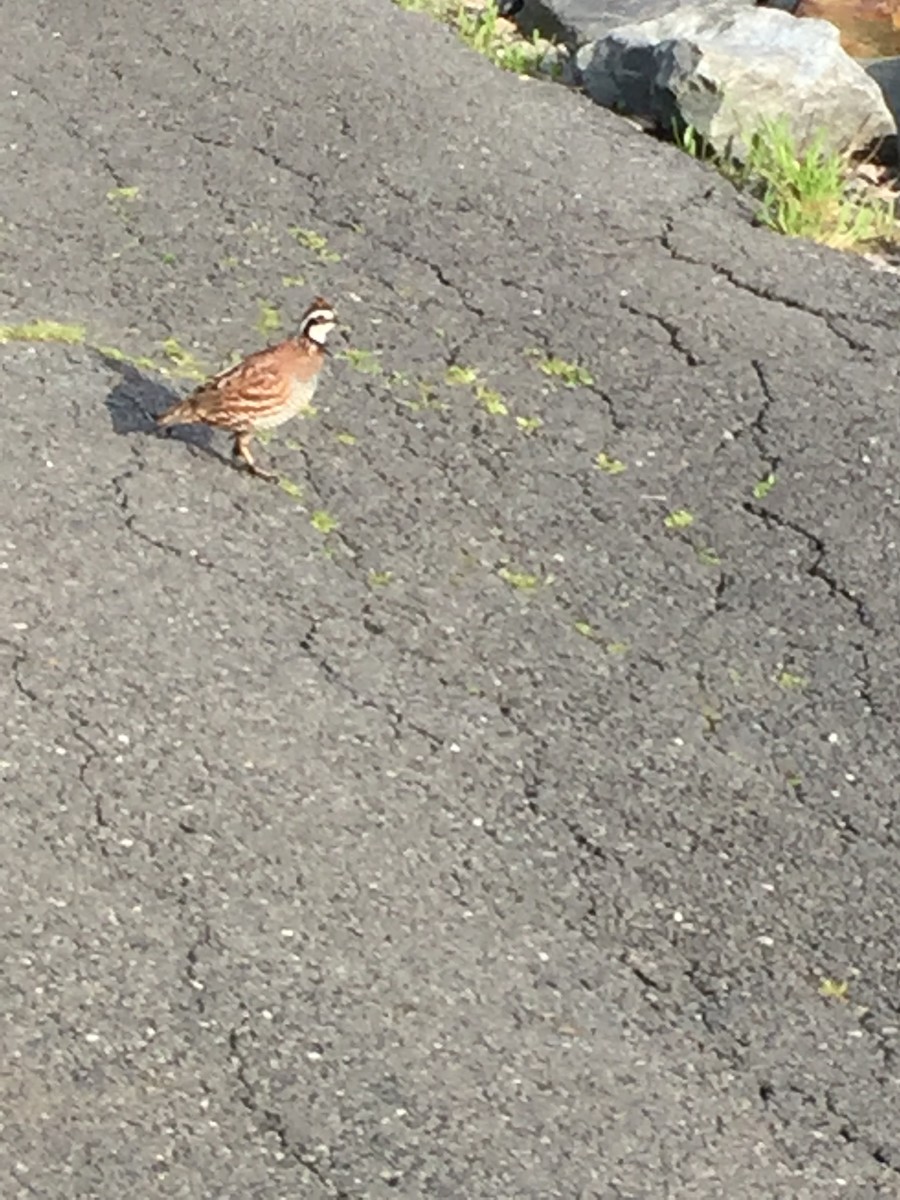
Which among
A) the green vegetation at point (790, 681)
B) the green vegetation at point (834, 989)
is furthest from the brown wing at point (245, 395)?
the green vegetation at point (834, 989)

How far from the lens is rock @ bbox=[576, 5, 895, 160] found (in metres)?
10.0

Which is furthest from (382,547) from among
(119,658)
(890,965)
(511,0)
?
(511,0)

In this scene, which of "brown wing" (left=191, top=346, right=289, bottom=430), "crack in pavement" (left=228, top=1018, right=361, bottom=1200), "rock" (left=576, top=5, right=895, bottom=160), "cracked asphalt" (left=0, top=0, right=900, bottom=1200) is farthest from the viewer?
"rock" (left=576, top=5, right=895, bottom=160)

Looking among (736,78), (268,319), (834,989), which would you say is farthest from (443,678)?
(736,78)

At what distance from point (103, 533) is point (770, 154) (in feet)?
14.0

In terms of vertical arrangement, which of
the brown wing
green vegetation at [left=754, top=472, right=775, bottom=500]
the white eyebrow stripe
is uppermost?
green vegetation at [left=754, top=472, right=775, bottom=500]

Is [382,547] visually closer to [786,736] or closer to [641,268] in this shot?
[786,736]

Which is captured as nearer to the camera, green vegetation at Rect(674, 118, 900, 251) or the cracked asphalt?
the cracked asphalt

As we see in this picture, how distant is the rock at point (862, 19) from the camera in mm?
11820

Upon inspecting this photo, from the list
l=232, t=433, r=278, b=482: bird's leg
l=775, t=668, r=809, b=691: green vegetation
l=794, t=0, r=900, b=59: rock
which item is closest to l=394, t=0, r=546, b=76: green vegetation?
l=794, t=0, r=900, b=59: rock

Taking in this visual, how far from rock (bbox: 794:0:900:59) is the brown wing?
5.72 meters

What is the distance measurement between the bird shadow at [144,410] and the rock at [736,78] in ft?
11.2

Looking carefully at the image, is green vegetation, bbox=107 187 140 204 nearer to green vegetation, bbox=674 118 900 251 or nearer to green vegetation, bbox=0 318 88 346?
green vegetation, bbox=0 318 88 346

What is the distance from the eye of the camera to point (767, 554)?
735cm
